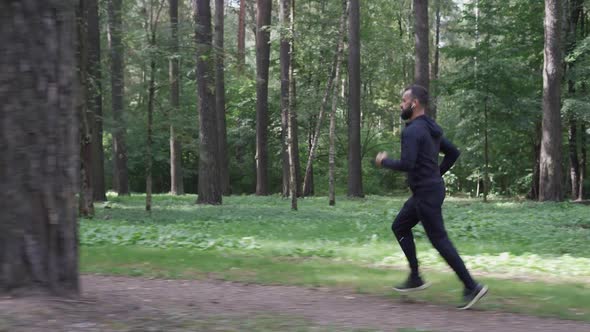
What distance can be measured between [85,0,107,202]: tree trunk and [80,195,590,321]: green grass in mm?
4921

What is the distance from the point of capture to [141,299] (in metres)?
6.54

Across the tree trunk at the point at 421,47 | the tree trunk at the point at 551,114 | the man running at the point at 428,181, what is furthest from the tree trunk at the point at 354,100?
the man running at the point at 428,181

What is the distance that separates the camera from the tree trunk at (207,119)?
2317cm

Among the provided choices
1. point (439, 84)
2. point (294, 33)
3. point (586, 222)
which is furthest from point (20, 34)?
point (439, 84)

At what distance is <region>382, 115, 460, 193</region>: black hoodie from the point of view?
20.1 ft

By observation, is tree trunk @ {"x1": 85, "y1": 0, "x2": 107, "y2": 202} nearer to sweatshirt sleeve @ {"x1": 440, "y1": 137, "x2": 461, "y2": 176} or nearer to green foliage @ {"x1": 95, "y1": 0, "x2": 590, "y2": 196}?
green foliage @ {"x1": 95, "y1": 0, "x2": 590, "y2": 196}

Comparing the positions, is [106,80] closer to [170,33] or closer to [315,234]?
[170,33]

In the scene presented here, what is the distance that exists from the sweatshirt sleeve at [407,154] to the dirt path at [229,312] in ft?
4.81

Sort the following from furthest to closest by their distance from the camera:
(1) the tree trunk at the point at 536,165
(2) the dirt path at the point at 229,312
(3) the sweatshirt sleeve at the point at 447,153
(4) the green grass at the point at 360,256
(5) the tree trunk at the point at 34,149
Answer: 1. (1) the tree trunk at the point at 536,165
2. (4) the green grass at the point at 360,256
3. (3) the sweatshirt sleeve at the point at 447,153
4. (5) the tree trunk at the point at 34,149
5. (2) the dirt path at the point at 229,312

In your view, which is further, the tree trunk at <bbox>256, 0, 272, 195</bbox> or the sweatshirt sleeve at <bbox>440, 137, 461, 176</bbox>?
the tree trunk at <bbox>256, 0, 272, 195</bbox>

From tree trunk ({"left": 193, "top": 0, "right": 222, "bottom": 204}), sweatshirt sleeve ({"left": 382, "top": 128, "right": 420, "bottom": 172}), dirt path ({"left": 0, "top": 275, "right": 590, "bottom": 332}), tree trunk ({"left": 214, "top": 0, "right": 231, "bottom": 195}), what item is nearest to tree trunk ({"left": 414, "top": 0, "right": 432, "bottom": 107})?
tree trunk ({"left": 193, "top": 0, "right": 222, "bottom": 204})

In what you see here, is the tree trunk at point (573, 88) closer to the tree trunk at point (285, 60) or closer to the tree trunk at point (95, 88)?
the tree trunk at point (285, 60)

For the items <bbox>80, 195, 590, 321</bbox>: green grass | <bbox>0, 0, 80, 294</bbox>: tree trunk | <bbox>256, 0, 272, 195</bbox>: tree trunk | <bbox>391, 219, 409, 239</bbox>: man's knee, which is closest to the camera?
<bbox>0, 0, 80, 294</bbox>: tree trunk

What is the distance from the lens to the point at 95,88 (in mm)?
19797
